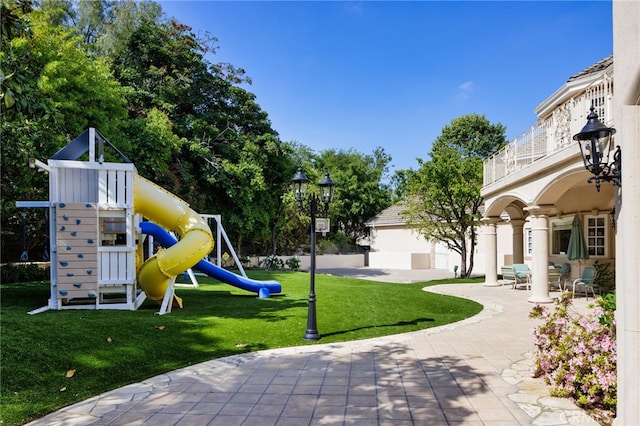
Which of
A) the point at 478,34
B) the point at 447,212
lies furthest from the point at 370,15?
the point at 447,212

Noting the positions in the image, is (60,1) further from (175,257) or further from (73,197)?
(175,257)

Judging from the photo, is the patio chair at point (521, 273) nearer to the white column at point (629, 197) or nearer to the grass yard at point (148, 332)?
the grass yard at point (148, 332)

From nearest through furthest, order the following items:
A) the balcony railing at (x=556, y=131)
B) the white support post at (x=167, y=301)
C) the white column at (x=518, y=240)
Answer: the balcony railing at (x=556, y=131)
the white support post at (x=167, y=301)
the white column at (x=518, y=240)

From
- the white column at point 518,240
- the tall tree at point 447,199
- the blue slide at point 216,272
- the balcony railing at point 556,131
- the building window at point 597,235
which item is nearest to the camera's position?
the balcony railing at point 556,131

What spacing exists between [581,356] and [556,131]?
24.2ft

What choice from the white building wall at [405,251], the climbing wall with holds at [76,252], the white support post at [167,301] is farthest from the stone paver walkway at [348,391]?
the white building wall at [405,251]

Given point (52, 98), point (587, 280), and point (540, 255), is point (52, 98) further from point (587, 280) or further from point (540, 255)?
point (587, 280)

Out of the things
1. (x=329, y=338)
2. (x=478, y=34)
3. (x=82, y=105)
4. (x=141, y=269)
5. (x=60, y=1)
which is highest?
(x=60, y=1)

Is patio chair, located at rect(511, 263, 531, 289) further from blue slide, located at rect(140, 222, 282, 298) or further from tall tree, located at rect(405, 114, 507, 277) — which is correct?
blue slide, located at rect(140, 222, 282, 298)

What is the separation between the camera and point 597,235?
13734 mm

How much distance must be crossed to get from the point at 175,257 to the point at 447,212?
1394cm

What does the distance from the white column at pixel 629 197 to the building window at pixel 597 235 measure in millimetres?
12052

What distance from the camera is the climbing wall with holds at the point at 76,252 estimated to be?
900cm

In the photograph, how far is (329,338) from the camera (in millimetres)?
Result: 7555
